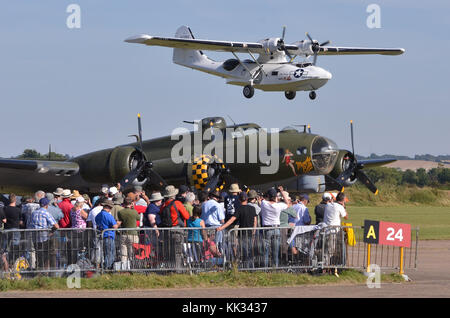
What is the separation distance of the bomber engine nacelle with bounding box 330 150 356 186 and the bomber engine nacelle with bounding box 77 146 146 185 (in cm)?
837

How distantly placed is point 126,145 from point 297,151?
8040 millimetres

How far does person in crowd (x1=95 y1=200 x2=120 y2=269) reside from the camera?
15.0 meters

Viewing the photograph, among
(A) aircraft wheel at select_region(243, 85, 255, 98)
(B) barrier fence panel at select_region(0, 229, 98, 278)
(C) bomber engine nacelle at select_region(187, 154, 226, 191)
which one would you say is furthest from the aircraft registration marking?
(B) barrier fence panel at select_region(0, 229, 98, 278)

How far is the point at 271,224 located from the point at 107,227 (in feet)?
11.4

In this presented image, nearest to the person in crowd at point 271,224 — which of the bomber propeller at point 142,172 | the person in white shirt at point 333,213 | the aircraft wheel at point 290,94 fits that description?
the person in white shirt at point 333,213

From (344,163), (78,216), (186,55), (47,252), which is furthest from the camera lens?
(186,55)

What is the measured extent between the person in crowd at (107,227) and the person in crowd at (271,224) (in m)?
3.04

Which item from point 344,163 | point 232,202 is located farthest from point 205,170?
point 232,202

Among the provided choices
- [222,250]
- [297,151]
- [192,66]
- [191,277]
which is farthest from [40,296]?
[192,66]

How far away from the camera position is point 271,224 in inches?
647

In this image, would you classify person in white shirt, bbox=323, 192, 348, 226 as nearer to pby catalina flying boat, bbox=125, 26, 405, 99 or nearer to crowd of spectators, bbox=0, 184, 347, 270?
crowd of spectators, bbox=0, 184, 347, 270

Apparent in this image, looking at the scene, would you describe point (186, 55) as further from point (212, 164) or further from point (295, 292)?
point (295, 292)

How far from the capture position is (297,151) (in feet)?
90.6

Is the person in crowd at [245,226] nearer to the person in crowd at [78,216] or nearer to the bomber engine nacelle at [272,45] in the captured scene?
the person in crowd at [78,216]
